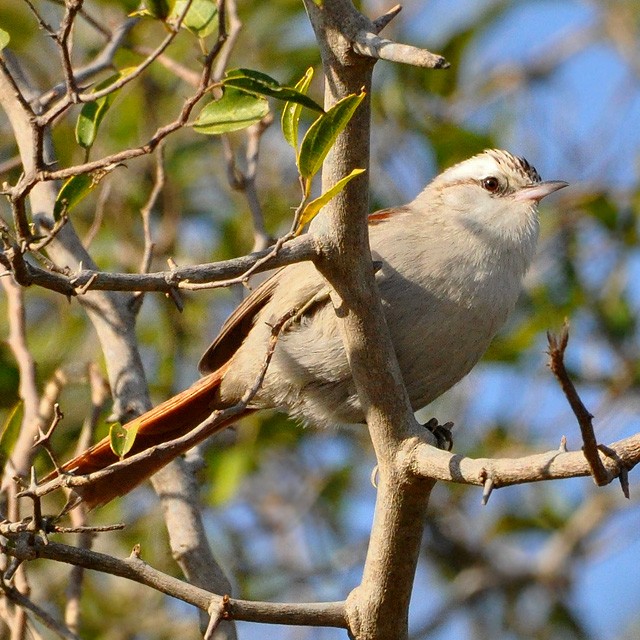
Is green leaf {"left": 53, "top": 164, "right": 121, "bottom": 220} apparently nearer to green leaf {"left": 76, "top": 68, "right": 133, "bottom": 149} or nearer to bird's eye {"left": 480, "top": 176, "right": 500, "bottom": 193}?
green leaf {"left": 76, "top": 68, "right": 133, "bottom": 149}

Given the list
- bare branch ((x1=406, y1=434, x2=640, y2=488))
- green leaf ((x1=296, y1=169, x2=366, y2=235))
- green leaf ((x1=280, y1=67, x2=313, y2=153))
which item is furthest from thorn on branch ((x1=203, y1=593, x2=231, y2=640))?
green leaf ((x1=280, y1=67, x2=313, y2=153))

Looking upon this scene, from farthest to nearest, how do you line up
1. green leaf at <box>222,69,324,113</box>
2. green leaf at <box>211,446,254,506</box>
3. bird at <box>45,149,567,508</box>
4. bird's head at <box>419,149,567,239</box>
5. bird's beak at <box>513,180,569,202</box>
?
green leaf at <box>211,446,254,506</box> < bird's beak at <box>513,180,569,202</box> < bird's head at <box>419,149,567,239</box> < bird at <box>45,149,567,508</box> < green leaf at <box>222,69,324,113</box>

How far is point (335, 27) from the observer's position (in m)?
2.73

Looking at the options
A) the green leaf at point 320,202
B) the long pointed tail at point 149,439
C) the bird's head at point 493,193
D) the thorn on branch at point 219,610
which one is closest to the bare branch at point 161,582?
the thorn on branch at point 219,610

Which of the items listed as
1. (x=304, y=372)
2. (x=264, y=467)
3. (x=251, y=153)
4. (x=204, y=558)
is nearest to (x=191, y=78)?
(x=251, y=153)

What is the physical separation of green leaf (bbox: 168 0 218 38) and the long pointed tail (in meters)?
1.26

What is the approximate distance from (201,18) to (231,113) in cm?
43

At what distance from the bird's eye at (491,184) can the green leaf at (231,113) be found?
1.83 metres

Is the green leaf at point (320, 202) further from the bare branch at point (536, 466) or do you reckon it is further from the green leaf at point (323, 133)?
the bare branch at point (536, 466)

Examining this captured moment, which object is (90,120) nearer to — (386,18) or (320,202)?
(320,202)

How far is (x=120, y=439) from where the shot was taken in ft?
10.3

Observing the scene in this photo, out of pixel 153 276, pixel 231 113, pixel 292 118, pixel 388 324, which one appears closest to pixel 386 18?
pixel 292 118

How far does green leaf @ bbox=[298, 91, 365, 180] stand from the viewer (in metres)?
2.68

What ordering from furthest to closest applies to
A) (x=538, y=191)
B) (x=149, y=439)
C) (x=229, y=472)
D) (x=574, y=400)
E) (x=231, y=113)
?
1. (x=229, y=472)
2. (x=538, y=191)
3. (x=149, y=439)
4. (x=231, y=113)
5. (x=574, y=400)
